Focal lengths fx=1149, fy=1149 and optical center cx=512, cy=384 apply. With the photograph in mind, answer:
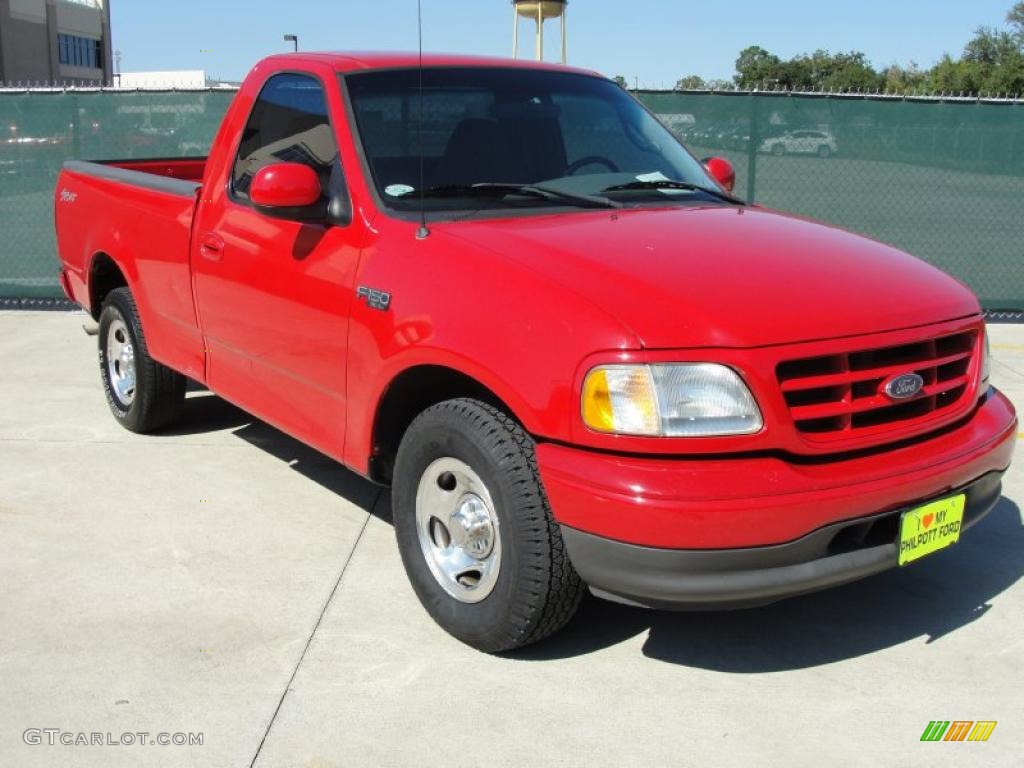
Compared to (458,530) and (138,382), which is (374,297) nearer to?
(458,530)

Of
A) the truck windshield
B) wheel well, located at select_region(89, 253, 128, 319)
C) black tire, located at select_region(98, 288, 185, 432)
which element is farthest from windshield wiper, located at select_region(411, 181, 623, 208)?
wheel well, located at select_region(89, 253, 128, 319)

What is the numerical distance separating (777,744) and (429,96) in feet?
9.15

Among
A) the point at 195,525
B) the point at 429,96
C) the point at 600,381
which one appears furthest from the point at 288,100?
the point at 600,381

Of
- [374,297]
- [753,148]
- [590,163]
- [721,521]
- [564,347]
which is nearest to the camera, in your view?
[721,521]

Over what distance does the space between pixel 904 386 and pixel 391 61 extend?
8.20 feet

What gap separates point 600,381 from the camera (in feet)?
10.6

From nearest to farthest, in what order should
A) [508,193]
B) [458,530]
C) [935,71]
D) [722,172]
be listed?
1. [458,530]
2. [508,193]
3. [722,172]
4. [935,71]

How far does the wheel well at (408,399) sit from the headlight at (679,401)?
1.83 feet

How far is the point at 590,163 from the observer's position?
468 cm

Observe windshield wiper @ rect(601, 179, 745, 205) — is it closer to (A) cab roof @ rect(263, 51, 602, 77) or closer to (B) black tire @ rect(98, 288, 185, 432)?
(A) cab roof @ rect(263, 51, 602, 77)

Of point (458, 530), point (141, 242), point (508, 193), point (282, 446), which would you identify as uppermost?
point (508, 193)

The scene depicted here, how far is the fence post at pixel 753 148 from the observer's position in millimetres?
10266

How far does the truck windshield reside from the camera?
14.2 feet

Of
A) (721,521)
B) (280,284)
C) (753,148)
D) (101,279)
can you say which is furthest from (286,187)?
(753,148)
